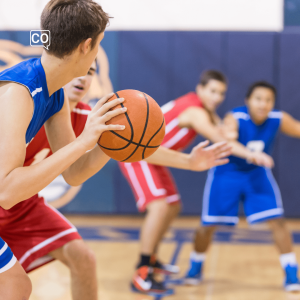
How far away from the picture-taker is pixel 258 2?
20.5 feet

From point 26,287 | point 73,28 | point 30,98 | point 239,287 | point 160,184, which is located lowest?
point 239,287

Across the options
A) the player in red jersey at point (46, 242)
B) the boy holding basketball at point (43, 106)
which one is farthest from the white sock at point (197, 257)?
the boy holding basketball at point (43, 106)

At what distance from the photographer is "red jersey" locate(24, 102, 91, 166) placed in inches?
92.7

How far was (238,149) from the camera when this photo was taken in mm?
3516

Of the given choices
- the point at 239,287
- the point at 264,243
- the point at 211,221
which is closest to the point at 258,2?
the point at 264,243

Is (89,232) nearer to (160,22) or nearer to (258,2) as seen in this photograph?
(160,22)

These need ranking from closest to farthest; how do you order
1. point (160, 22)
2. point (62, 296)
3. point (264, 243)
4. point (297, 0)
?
point (62, 296) < point (264, 243) < point (297, 0) < point (160, 22)

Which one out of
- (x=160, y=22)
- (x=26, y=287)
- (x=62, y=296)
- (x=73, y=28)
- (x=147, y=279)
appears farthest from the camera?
(x=160, y=22)

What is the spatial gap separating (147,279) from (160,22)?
4166 mm

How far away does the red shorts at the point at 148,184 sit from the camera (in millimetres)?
3672

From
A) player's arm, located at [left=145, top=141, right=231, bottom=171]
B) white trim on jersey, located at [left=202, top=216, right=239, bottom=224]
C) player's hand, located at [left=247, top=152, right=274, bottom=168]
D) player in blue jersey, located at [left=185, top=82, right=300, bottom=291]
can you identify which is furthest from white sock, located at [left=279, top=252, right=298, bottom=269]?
player's arm, located at [left=145, top=141, right=231, bottom=171]

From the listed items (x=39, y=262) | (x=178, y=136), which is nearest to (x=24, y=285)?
(x=39, y=262)

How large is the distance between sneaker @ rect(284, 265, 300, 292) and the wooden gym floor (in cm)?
6

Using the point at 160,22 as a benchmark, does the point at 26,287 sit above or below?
below
